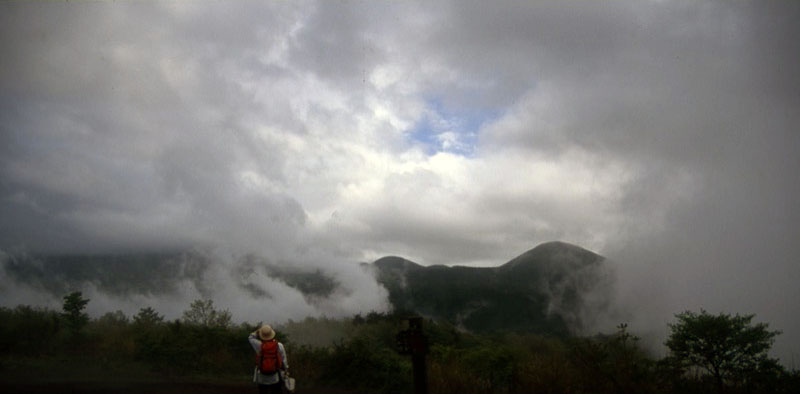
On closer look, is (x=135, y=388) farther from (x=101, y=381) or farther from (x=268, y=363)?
(x=268, y=363)

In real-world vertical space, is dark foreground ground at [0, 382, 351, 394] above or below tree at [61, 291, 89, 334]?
below

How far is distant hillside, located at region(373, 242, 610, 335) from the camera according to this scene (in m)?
79.4

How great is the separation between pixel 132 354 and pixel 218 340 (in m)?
2.90

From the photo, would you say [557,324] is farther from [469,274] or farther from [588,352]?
[588,352]

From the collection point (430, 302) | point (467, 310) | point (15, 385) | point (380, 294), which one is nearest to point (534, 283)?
point (467, 310)

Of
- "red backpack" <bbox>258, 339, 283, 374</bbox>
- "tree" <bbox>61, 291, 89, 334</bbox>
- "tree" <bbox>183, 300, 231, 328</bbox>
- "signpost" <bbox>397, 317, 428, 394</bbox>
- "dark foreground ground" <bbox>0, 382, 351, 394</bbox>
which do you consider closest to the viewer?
"signpost" <bbox>397, 317, 428, 394</bbox>

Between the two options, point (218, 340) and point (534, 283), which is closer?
point (218, 340)

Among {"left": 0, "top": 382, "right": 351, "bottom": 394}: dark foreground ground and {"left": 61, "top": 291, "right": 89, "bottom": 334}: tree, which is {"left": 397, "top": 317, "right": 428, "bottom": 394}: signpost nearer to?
{"left": 0, "top": 382, "right": 351, "bottom": 394}: dark foreground ground

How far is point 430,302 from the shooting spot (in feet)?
264

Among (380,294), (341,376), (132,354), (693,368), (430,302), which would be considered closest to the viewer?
(341,376)

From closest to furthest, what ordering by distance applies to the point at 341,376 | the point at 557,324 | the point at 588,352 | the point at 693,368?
the point at 588,352
the point at 341,376
the point at 693,368
the point at 557,324

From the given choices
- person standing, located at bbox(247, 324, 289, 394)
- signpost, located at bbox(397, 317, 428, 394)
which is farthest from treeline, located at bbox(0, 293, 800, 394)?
person standing, located at bbox(247, 324, 289, 394)

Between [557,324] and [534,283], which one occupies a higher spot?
[534,283]

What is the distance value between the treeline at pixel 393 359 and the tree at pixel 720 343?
5cm
